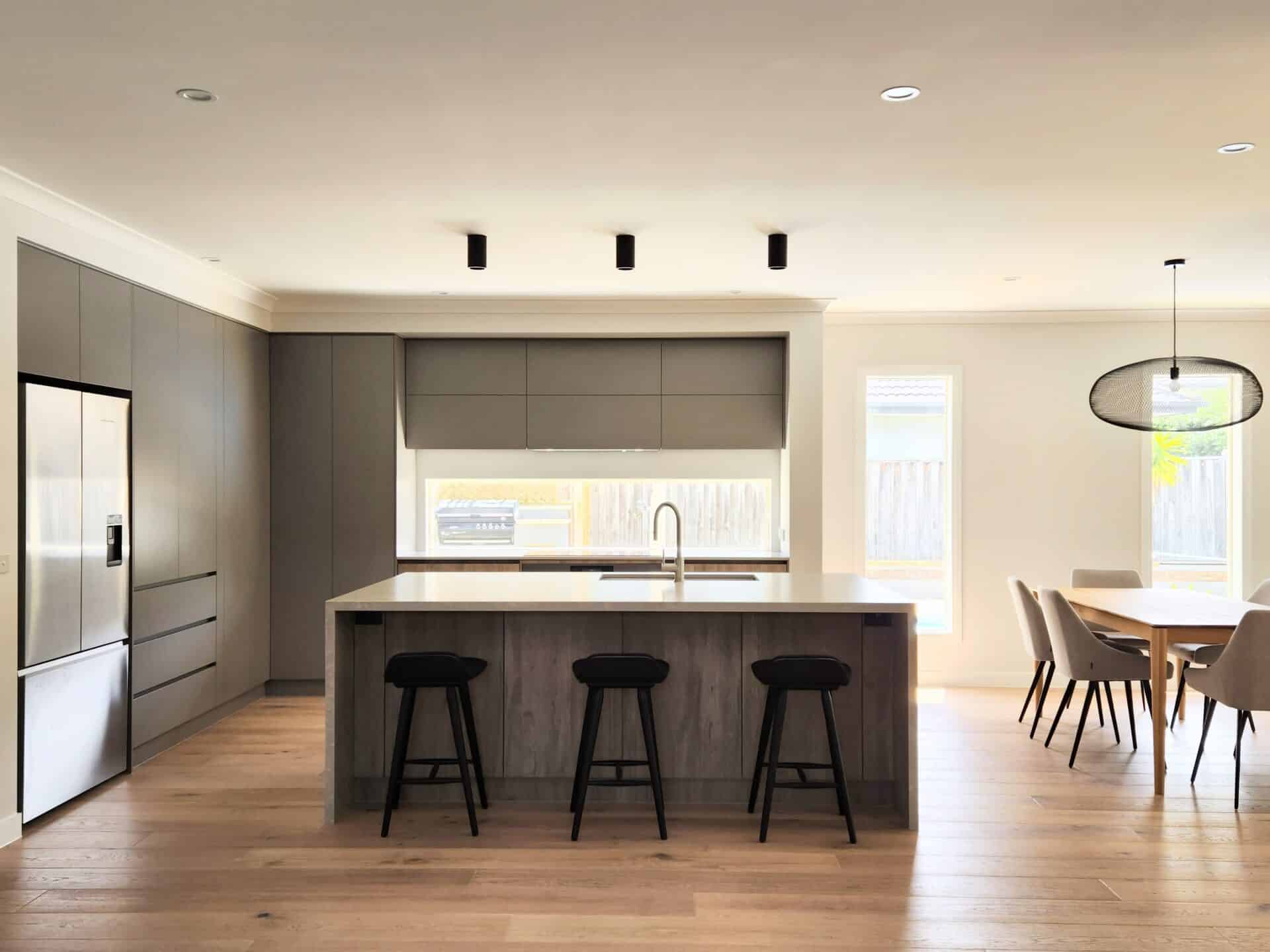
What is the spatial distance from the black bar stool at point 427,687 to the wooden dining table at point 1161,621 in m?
2.94

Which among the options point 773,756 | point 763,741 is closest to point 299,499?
point 763,741

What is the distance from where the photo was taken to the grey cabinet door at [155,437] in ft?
16.0

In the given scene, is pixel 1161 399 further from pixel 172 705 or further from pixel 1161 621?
pixel 172 705

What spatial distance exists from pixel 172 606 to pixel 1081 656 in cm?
458

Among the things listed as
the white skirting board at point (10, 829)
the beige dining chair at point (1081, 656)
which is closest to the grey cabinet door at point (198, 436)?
the white skirting board at point (10, 829)

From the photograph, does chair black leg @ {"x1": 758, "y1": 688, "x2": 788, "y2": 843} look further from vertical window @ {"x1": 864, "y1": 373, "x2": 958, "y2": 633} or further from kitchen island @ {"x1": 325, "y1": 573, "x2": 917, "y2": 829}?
vertical window @ {"x1": 864, "y1": 373, "x2": 958, "y2": 633}

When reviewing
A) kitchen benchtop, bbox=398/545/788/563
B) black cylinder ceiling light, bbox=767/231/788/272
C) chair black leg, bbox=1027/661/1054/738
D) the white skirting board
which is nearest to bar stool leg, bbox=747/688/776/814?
black cylinder ceiling light, bbox=767/231/788/272

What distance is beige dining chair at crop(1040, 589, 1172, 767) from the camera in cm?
492

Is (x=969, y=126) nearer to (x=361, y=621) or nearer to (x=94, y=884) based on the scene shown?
(x=361, y=621)

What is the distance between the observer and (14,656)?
3883 mm

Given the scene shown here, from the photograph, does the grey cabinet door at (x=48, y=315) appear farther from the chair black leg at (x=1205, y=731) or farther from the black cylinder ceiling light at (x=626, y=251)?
the chair black leg at (x=1205, y=731)

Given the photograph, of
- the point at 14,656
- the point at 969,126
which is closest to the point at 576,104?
the point at 969,126

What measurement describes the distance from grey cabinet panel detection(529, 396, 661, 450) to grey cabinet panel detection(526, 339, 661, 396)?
0.06 metres

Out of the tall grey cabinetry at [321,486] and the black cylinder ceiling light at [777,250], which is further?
the tall grey cabinetry at [321,486]
